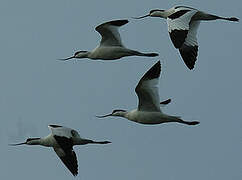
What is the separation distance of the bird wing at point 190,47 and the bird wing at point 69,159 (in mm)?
4229

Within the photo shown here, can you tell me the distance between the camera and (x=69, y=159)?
34.8 metres

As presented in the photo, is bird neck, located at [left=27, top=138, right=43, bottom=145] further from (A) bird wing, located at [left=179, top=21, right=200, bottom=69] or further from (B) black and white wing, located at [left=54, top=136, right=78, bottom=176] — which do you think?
(A) bird wing, located at [left=179, top=21, right=200, bottom=69]

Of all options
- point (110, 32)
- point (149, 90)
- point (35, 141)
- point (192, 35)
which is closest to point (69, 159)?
point (35, 141)

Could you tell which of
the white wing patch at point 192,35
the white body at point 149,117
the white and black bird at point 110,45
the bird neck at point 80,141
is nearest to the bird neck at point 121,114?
the white body at point 149,117

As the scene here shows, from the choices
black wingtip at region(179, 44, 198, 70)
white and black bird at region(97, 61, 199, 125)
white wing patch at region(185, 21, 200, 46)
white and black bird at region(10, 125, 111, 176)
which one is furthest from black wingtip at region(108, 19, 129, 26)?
white and black bird at region(10, 125, 111, 176)

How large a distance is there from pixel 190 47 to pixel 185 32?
2074mm

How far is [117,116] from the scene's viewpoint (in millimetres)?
34812

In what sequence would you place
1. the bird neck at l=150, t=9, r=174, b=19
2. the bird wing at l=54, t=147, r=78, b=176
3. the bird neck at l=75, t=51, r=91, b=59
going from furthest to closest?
the bird neck at l=75, t=51, r=91, b=59
the bird neck at l=150, t=9, r=174, b=19
the bird wing at l=54, t=147, r=78, b=176

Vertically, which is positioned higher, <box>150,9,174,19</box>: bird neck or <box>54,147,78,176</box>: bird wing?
<box>150,9,174,19</box>: bird neck

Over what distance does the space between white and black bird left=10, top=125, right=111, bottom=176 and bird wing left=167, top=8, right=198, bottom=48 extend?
151 inches

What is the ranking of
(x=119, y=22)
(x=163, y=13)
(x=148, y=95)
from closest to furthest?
(x=148, y=95) → (x=119, y=22) → (x=163, y=13)

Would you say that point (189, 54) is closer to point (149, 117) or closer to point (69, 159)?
point (149, 117)

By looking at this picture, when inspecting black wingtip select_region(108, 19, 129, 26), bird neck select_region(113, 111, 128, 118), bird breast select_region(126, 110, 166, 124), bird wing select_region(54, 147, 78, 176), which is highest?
black wingtip select_region(108, 19, 129, 26)

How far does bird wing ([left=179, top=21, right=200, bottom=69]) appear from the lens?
33.7 metres
